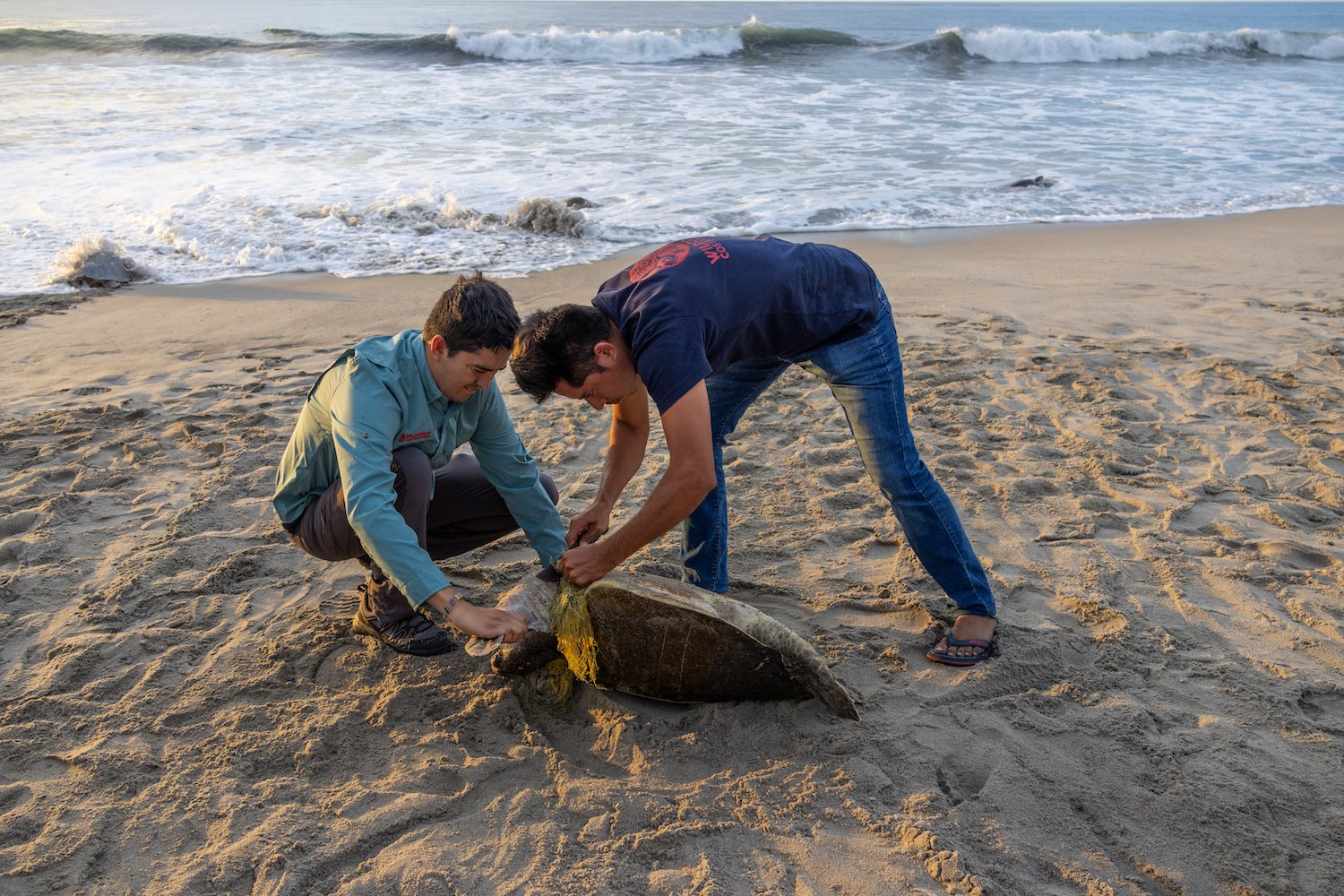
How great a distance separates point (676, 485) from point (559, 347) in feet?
1.35

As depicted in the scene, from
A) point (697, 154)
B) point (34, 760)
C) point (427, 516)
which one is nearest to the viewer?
point (34, 760)

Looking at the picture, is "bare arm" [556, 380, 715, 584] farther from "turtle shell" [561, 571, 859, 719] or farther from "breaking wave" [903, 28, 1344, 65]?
"breaking wave" [903, 28, 1344, 65]

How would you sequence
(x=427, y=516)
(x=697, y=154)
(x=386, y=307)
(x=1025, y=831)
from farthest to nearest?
(x=697, y=154), (x=386, y=307), (x=427, y=516), (x=1025, y=831)

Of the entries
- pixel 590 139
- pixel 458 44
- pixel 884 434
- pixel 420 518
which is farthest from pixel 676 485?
pixel 458 44

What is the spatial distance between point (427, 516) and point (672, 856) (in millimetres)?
1252

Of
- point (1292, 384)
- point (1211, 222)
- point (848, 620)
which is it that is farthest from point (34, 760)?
point (1211, 222)

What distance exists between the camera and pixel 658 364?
82.0 inches

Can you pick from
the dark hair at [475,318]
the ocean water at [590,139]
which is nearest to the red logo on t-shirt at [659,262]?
the dark hair at [475,318]

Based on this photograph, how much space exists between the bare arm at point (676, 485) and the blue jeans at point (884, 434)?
359 millimetres

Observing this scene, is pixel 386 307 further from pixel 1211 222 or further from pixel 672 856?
pixel 1211 222

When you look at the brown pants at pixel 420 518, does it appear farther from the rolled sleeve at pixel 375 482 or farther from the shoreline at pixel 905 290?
the shoreline at pixel 905 290

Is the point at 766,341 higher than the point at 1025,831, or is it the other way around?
the point at 766,341

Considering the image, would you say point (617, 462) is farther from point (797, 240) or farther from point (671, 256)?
point (797, 240)

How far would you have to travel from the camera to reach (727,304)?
2240 mm
